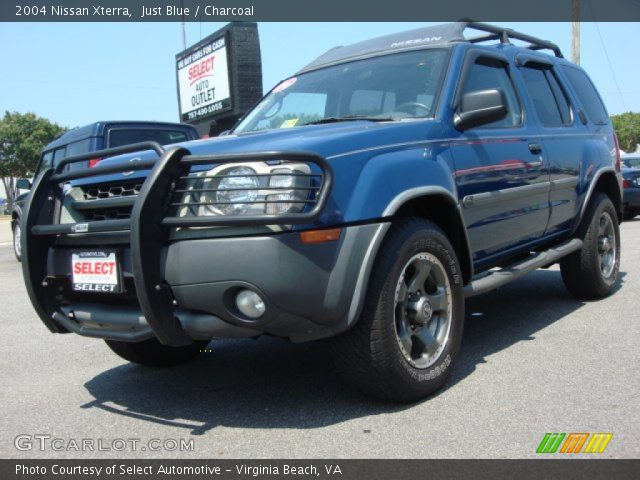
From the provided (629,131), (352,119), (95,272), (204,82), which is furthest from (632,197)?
(629,131)

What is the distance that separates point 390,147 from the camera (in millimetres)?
3254

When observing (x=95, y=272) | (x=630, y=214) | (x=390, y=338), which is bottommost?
(x=630, y=214)

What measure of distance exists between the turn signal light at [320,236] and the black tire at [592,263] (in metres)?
3.26

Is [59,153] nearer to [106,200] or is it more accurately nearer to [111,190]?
[111,190]

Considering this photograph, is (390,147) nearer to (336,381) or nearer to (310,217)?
(310,217)

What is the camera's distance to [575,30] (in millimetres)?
21922

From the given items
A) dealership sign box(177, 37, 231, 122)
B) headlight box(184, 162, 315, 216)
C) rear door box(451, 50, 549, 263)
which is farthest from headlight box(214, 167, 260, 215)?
dealership sign box(177, 37, 231, 122)

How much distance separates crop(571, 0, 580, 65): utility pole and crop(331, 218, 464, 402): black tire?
21.4 metres

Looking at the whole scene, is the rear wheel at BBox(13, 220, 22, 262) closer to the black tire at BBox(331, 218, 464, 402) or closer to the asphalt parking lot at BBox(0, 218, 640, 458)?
the asphalt parking lot at BBox(0, 218, 640, 458)

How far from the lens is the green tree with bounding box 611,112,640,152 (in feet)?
213

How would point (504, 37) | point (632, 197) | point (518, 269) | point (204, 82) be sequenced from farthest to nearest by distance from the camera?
point (204, 82), point (632, 197), point (504, 37), point (518, 269)

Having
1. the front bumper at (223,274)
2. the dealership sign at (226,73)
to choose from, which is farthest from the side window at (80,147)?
the dealership sign at (226,73)

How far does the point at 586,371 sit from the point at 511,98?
2.07 meters

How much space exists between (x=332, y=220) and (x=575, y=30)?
22088 mm
